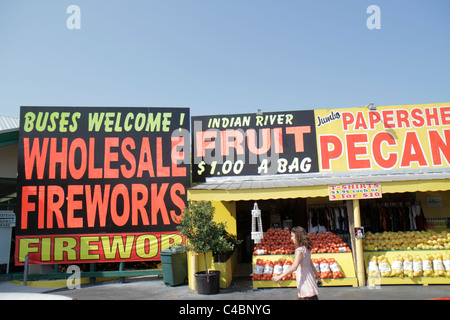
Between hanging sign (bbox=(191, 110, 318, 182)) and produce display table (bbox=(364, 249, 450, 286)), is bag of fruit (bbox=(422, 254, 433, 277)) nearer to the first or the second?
produce display table (bbox=(364, 249, 450, 286))

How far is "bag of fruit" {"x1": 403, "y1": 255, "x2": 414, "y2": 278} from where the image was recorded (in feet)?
31.5

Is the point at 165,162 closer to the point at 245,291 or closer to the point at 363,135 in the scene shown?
the point at 245,291

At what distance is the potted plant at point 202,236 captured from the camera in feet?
31.4

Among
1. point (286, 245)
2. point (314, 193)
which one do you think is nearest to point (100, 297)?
point (286, 245)

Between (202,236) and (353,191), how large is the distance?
461cm

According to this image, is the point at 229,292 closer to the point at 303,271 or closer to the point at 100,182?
the point at 303,271

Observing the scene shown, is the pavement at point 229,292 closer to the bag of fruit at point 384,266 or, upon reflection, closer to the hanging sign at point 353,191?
the bag of fruit at point 384,266

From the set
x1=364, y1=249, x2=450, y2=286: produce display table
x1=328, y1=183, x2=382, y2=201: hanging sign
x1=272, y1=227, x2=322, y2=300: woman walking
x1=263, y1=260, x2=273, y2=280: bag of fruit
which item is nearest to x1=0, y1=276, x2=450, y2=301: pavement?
x1=364, y1=249, x2=450, y2=286: produce display table

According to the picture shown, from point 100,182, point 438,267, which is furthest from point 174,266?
point 438,267

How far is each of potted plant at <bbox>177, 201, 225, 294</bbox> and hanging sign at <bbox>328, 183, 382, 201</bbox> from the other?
358 centimetres

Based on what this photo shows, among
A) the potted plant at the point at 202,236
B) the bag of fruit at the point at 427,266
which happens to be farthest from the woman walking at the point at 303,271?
the bag of fruit at the point at 427,266

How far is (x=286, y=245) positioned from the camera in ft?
34.6

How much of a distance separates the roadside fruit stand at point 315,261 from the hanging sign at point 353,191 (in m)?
1.61

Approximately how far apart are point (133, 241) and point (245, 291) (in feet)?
15.4
